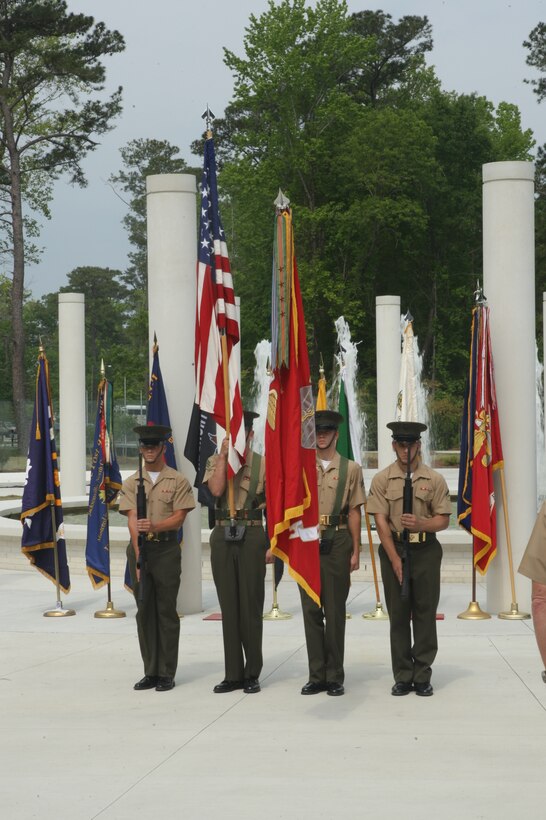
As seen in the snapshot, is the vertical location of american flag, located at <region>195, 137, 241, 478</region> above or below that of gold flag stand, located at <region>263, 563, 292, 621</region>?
above

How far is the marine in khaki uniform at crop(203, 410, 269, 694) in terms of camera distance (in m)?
9.08

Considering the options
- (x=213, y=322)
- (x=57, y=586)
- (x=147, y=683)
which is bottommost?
(x=147, y=683)

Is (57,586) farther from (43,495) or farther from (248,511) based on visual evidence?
(248,511)

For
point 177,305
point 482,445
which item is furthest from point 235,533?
point 177,305

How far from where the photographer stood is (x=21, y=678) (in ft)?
32.2

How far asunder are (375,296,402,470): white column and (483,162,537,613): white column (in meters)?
11.1

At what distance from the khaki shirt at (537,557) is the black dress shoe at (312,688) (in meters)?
3.44

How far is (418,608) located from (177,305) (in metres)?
5.14

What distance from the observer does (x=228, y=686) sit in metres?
9.16

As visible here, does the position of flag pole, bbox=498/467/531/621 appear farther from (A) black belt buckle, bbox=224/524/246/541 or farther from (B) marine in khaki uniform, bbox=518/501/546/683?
(B) marine in khaki uniform, bbox=518/501/546/683

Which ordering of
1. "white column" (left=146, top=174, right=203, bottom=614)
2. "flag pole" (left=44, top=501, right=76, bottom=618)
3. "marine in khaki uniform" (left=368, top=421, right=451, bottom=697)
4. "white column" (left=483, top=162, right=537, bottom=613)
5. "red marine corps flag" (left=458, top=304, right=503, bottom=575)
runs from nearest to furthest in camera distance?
"marine in khaki uniform" (left=368, top=421, right=451, bottom=697), "red marine corps flag" (left=458, top=304, right=503, bottom=575), "white column" (left=483, top=162, right=537, bottom=613), "white column" (left=146, top=174, right=203, bottom=614), "flag pole" (left=44, top=501, right=76, bottom=618)

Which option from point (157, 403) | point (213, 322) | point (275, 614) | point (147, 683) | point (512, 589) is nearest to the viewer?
point (147, 683)

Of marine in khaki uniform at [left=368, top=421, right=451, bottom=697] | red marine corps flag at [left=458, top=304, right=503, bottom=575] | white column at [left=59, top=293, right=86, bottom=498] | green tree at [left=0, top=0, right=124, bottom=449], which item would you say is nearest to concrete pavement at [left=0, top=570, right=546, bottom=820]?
marine in khaki uniform at [left=368, top=421, right=451, bottom=697]

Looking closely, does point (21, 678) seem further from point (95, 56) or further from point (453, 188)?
point (453, 188)
